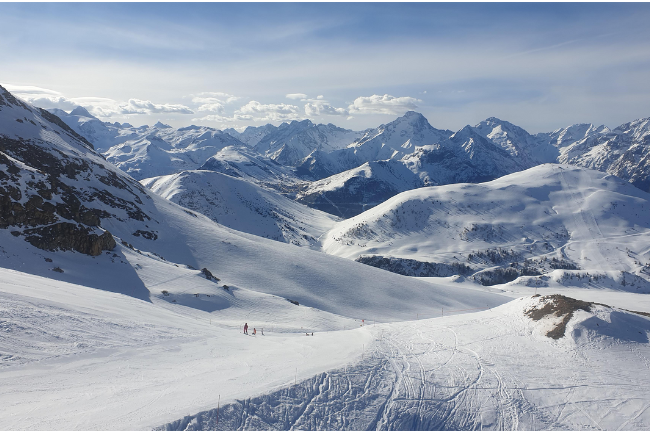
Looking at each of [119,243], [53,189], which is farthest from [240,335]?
[53,189]

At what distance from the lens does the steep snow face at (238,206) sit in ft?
536

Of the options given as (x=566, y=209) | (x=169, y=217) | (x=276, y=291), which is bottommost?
(x=276, y=291)

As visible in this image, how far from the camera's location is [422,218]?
576 ft

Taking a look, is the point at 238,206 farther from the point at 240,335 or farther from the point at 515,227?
the point at 240,335

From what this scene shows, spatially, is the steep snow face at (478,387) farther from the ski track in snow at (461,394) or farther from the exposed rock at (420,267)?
the exposed rock at (420,267)

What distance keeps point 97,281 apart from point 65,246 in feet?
21.0

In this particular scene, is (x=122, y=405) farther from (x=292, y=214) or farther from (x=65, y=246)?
(x=292, y=214)

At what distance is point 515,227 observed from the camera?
16300cm

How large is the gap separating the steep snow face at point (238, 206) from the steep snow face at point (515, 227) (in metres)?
16.8

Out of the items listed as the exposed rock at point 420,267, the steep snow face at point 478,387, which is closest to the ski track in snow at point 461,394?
the steep snow face at point 478,387

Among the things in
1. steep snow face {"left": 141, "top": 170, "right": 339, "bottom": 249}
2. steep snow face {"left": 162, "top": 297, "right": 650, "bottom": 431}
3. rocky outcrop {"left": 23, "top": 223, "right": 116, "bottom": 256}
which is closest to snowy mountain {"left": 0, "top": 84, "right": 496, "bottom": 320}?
rocky outcrop {"left": 23, "top": 223, "right": 116, "bottom": 256}

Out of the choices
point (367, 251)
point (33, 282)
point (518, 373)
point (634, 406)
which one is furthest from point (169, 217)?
point (367, 251)

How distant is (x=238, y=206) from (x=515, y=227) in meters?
133

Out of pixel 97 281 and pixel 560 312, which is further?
pixel 97 281
